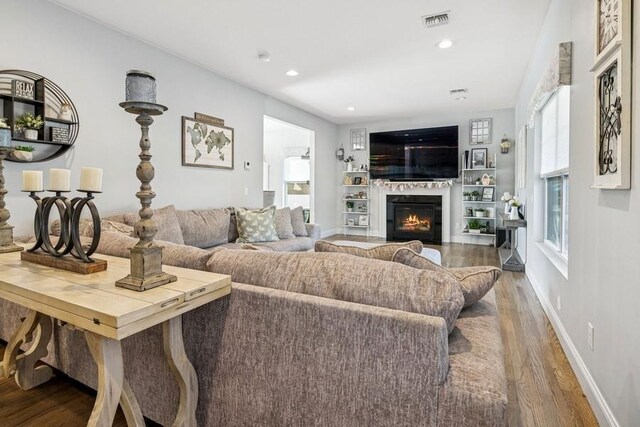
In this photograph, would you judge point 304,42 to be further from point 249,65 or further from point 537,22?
point 537,22

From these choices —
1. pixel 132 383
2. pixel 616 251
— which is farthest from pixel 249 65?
pixel 616 251

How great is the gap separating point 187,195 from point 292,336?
11.1ft

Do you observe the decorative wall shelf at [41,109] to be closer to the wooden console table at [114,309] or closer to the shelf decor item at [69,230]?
the shelf decor item at [69,230]

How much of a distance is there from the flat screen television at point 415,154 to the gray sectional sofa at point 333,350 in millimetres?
5942

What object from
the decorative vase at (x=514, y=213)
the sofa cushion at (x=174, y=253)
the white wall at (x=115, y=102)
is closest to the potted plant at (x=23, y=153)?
the white wall at (x=115, y=102)

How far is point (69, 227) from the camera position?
1574mm

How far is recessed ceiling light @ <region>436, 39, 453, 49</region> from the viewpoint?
11.7 feet

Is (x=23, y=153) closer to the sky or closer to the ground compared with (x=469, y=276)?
closer to the sky

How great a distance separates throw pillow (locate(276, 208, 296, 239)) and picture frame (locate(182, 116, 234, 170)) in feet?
3.20

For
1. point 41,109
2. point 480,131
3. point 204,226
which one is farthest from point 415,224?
point 41,109

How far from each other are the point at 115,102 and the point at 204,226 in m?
1.48

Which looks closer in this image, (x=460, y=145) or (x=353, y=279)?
(x=353, y=279)

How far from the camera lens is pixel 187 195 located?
4.15 metres

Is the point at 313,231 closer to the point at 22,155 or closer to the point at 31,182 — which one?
the point at 22,155
